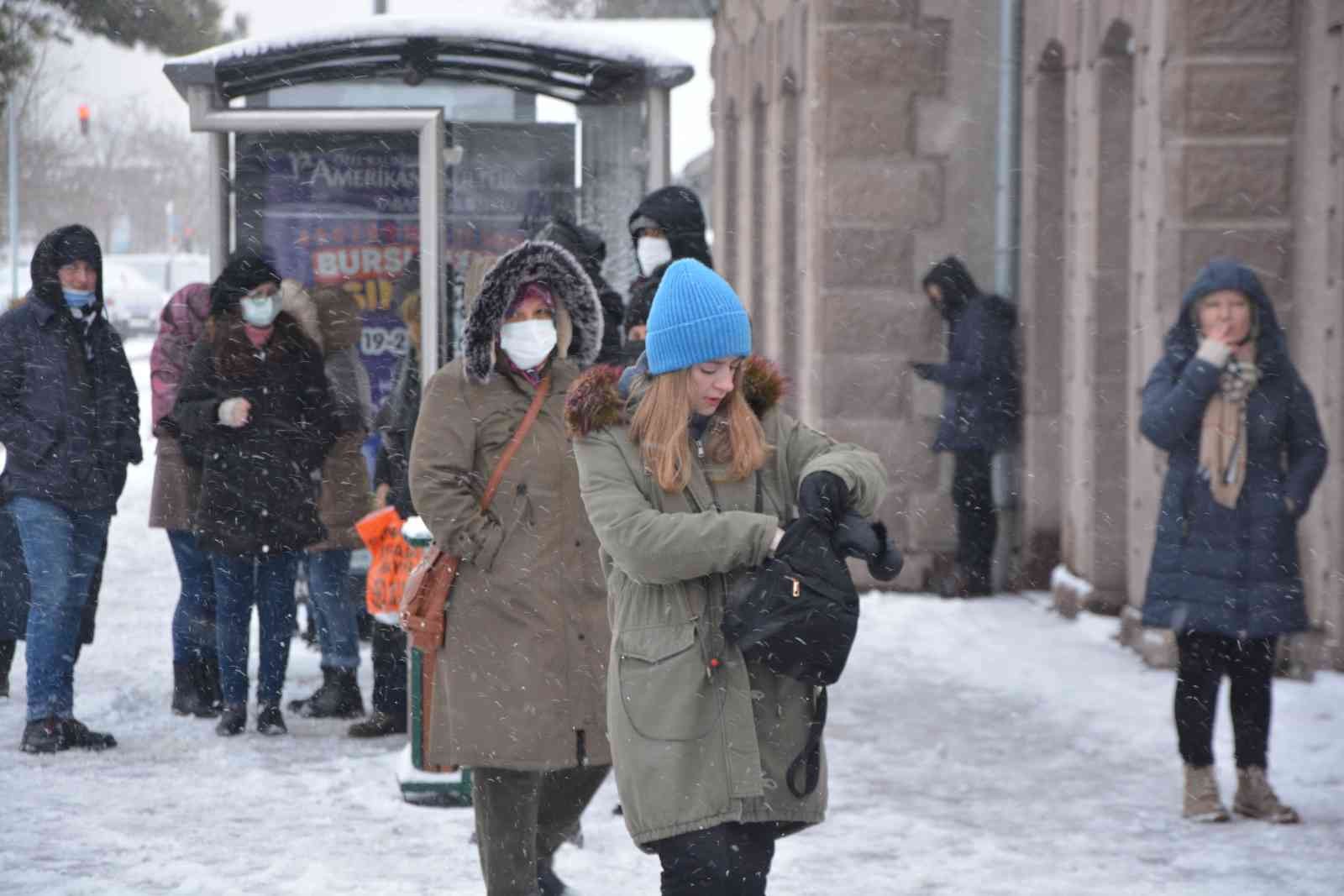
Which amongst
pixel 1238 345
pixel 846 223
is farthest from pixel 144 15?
pixel 1238 345

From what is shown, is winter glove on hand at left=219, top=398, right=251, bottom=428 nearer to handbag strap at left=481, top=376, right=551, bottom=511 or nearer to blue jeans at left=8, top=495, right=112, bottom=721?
blue jeans at left=8, top=495, right=112, bottom=721

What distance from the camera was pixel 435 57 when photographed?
10.1 metres

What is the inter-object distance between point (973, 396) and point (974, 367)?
0.65 ft

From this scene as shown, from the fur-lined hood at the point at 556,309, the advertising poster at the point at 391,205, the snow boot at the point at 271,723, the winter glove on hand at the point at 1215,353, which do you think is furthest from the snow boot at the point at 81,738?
the winter glove on hand at the point at 1215,353

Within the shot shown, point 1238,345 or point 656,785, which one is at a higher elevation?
point 1238,345

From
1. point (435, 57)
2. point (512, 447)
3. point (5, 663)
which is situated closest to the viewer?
point (512, 447)

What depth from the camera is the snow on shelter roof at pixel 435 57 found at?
9.46 m

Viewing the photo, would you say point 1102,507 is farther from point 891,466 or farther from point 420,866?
point 420,866

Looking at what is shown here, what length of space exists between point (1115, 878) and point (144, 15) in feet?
46.1

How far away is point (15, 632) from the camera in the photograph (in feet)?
30.5

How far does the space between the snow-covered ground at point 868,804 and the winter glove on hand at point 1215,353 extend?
58.6 inches

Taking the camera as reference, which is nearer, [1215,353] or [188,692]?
[1215,353]

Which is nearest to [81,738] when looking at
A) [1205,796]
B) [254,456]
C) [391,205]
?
[254,456]

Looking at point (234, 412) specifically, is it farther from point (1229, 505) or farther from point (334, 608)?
point (1229, 505)
